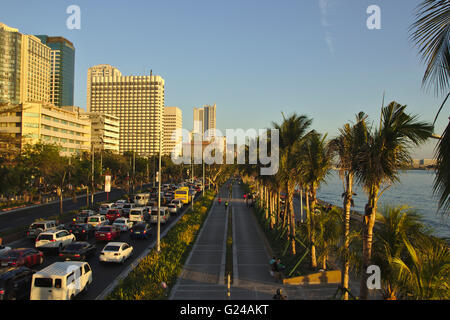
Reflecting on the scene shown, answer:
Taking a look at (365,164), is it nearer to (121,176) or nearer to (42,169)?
(42,169)

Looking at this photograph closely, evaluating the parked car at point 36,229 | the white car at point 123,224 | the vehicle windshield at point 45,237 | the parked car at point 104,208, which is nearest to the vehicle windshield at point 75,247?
the vehicle windshield at point 45,237

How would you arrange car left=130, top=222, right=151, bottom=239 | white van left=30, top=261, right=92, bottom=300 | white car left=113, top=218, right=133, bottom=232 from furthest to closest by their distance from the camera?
1. white car left=113, top=218, right=133, bottom=232
2. car left=130, top=222, right=151, bottom=239
3. white van left=30, top=261, right=92, bottom=300

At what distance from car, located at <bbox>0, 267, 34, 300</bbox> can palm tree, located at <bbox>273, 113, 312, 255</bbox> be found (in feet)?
49.6

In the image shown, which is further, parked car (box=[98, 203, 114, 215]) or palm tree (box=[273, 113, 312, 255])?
parked car (box=[98, 203, 114, 215])

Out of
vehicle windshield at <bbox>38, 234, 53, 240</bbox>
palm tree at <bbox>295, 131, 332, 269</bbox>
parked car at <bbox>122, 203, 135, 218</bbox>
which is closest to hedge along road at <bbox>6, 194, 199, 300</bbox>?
vehicle windshield at <bbox>38, 234, 53, 240</bbox>

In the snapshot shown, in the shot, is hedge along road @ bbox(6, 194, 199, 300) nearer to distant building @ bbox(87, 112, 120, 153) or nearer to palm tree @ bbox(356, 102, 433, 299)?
palm tree @ bbox(356, 102, 433, 299)

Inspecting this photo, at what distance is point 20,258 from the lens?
18172 mm

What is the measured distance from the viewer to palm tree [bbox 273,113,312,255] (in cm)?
2234

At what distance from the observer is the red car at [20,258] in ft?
58.0

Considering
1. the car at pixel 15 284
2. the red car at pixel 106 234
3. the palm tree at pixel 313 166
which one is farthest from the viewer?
the red car at pixel 106 234

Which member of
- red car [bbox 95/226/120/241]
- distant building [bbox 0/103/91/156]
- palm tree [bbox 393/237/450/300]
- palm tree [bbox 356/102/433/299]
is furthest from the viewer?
distant building [bbox 0/103/91/156]

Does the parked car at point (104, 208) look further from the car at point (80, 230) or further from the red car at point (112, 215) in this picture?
the car at point (80, 230)

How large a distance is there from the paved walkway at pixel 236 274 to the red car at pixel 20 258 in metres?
8.78

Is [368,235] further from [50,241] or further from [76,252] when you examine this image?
[50,241]
